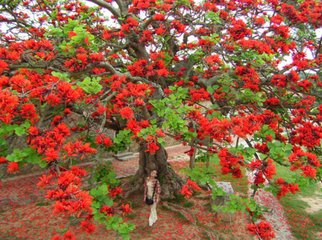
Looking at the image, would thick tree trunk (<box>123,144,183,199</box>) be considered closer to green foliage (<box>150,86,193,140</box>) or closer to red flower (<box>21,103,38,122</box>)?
green foliage (<box>150,86,193,140</box>)

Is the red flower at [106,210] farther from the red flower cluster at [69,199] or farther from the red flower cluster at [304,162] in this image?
the red flower cluster at [304,162]

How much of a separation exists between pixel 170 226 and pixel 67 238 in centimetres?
520

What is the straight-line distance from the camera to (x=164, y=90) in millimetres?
7359

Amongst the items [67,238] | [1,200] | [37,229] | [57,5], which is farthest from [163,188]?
[57,5]

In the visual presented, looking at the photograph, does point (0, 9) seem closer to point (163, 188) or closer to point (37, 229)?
point (37, 229)

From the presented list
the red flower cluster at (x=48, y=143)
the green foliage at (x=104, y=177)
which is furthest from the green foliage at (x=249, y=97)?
the red flower cluster at (x=48, y=143)

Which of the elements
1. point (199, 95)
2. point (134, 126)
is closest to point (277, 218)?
point (199, 95)

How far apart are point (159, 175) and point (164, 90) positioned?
168 inches

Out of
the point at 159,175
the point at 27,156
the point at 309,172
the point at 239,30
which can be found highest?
the point at 239,30

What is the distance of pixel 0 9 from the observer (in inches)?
376

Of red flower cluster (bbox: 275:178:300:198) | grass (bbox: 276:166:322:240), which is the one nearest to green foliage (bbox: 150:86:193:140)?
red flower cluster (bbox: 275:178:300:198)

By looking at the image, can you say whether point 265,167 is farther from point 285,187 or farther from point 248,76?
point 248,76

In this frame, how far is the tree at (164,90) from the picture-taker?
168 inches

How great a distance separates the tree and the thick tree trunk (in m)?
0.04
